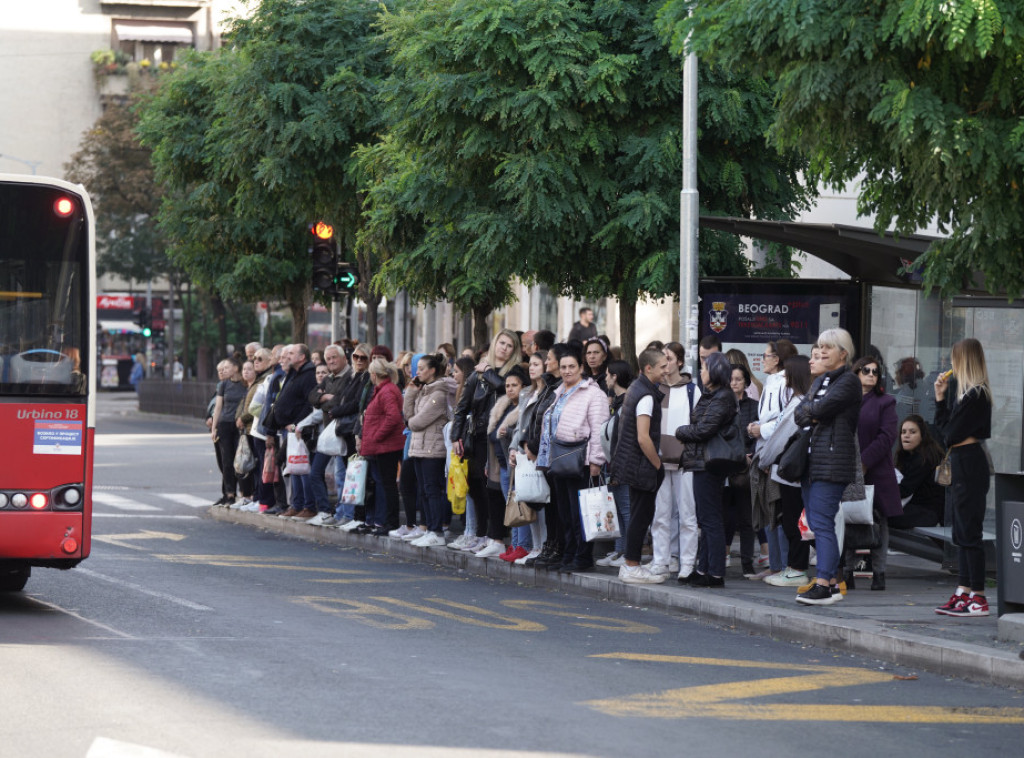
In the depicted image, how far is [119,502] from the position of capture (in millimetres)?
21703

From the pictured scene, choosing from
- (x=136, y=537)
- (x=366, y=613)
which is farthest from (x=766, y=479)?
(x=136, y=537)

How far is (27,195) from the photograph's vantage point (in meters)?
10.8

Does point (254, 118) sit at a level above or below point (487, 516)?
above


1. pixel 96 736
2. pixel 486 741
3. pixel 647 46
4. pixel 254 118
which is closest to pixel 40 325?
pixel 96 736

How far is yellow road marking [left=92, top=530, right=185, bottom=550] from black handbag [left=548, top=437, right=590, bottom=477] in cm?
482

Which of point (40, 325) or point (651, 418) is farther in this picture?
point (651, 418)

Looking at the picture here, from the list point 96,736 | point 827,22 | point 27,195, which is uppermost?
point 827,22

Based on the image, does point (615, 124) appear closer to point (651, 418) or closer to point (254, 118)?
point (651, 418)

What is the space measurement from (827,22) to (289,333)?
61172 mm

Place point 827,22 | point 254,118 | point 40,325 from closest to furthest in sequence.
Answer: point 827,22
point 40,325
point 254,118

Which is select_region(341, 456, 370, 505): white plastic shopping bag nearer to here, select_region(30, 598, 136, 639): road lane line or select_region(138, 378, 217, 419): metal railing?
select_region(30, 598, 136, 639): road lane line

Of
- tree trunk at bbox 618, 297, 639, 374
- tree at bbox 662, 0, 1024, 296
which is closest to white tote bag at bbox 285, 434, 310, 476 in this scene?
tree trunk at bbox 618, 297, 639, 374

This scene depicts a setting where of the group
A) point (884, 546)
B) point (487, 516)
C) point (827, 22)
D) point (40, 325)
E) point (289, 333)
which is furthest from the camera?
point (289, 333)

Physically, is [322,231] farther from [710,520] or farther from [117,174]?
[117,174]
